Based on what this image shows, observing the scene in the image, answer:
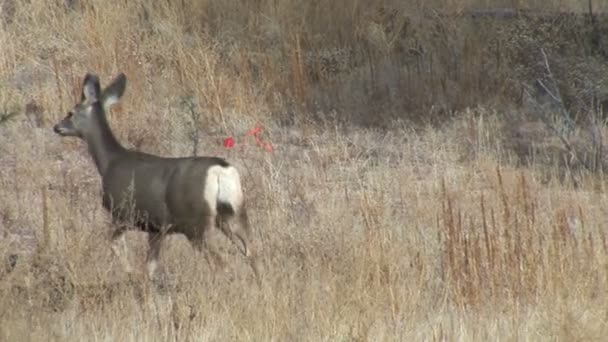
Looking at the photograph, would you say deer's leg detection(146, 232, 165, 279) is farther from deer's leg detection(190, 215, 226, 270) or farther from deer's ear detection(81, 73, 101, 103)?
deer's ear detection(81, 73, 101, 103)

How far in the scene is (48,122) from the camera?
12352 mm

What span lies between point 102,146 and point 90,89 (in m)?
0.46

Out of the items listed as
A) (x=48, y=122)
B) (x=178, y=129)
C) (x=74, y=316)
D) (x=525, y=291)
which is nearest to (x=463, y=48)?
(x=178, y=129)

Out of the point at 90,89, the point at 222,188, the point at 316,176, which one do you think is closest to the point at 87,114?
the point at 90,89

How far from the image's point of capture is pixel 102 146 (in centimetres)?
975

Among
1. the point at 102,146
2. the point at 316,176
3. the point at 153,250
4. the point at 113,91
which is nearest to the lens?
the point at 153,250

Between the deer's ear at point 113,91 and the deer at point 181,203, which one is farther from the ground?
the deer's ear at point 113,91

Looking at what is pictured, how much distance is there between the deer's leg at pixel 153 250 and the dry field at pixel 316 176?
76 millimetres

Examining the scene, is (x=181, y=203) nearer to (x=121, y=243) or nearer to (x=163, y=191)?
(x=163, y=191)

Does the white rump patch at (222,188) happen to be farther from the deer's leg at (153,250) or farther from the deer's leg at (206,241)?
the deer's leg at (153,250)

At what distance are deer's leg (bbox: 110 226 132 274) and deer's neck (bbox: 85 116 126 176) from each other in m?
0.76

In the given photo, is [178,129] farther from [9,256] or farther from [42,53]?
[9,256]

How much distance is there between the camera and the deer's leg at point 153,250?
8.38m

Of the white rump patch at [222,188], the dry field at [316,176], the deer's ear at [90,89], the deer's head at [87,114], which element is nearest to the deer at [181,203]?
the white rump patch at [222,188]
